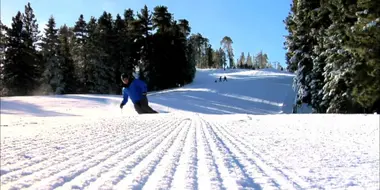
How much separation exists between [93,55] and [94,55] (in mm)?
135

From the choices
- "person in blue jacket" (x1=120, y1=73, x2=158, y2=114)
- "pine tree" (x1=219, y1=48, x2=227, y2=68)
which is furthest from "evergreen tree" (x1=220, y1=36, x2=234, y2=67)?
"person in blue jacket" (x1=120, y1=73, x2=158, y2=114)

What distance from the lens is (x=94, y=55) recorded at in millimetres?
48281

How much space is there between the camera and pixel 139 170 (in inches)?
133

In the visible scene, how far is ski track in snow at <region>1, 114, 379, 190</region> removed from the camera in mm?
2938

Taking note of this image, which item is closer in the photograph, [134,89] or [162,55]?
[134,89]

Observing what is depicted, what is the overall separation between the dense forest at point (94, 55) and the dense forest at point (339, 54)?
27.9 metres

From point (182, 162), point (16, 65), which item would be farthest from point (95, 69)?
point (182, 162)

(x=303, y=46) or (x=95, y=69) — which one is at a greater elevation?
(x=303, y=46)

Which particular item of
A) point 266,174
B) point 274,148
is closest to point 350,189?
point 266,174

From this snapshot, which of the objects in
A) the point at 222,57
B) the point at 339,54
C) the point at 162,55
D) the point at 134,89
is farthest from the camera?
the point at 222,57

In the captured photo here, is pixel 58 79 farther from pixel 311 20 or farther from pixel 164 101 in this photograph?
pixel 311 20

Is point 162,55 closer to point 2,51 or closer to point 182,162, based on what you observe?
point 2,51

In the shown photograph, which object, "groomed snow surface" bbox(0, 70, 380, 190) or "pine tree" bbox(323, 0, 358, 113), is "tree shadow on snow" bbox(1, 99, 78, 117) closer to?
"pine tree" bbox(323, 0, 358, 113)

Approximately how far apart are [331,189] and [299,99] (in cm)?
2361
